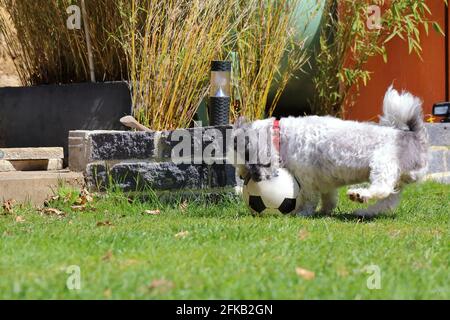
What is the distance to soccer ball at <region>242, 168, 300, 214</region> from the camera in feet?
18.8

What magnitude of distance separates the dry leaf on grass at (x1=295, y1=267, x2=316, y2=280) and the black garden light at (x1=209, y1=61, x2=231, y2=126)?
9.84ft

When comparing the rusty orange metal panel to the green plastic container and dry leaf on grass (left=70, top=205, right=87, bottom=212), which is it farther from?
dry leaf on grass (left=70, top=205, right=87, bottom=212)

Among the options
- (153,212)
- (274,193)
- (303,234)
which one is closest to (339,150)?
(274,193)

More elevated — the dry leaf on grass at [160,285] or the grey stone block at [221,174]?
the grey stone block at [221,174]

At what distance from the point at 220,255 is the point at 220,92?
273 cm

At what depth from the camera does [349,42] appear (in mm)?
8523

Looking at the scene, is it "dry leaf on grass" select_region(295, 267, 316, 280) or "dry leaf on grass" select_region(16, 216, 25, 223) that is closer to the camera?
"dry leaf on grass" select_region(295, 267, 316, 280)

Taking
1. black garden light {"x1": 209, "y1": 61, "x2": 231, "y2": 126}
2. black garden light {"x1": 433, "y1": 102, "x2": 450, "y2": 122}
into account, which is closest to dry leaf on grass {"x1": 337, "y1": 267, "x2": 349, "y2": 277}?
black garden light {"x1": 209, "y1": 61, "x2": 231, "y2": 126}

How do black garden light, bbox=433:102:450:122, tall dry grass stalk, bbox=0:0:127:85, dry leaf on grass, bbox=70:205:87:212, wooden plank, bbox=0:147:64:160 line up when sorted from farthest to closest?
1. black garden light, bbox=433:102:450:122
2. tall dry grass stalk, bbox=0:0:127:85
3. wooden plank, bbox=0:147:64:160
4. dry leaf on grass, bbox=70:205:87:212

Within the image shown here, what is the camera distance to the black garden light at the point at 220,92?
659 cm

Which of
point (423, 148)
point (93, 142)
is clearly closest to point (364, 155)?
point (423, 148)

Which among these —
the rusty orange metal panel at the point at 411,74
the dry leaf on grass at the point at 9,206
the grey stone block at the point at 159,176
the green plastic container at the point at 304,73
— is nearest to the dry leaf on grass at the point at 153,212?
the grey stone block at the point at 159,176

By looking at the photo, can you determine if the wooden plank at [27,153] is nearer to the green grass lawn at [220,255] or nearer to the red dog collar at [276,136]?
the green grass lawn at [220,255]

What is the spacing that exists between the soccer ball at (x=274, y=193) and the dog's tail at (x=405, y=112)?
85cm
